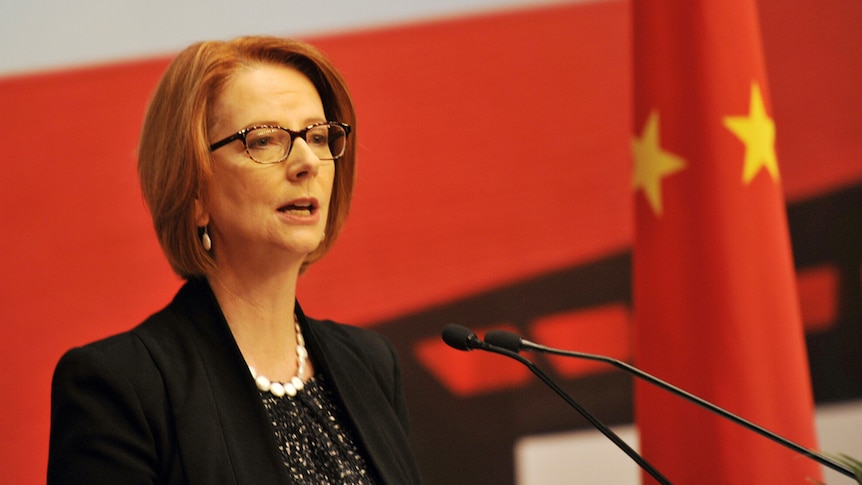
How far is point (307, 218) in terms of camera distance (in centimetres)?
172

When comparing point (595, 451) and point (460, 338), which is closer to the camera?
point (460, 338)

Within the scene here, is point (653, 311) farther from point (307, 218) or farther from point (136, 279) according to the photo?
point (136, 279)

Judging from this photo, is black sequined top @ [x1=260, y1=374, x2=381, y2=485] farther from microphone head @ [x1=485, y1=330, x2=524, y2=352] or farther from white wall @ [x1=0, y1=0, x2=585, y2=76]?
white wall @ [x1=0, y1=0, x2=585, y2=76]

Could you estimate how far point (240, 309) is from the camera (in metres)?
1.74

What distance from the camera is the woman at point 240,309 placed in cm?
150

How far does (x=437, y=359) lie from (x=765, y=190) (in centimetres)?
101

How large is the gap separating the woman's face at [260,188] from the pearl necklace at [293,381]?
0.18m

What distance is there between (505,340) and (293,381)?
18.9 inches

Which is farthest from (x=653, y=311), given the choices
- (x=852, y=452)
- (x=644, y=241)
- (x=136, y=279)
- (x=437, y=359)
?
(x=136, y=279)

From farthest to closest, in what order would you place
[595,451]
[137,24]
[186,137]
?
[595,451] < [137,24] < [186,137]

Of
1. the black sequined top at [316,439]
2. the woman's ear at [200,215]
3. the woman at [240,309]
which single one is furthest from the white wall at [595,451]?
the woman's ear at [200,215]

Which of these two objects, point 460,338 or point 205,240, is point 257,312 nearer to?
point 205,240

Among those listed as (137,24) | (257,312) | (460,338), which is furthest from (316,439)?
(137,24)

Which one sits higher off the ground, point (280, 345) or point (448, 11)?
point (448, 11)
